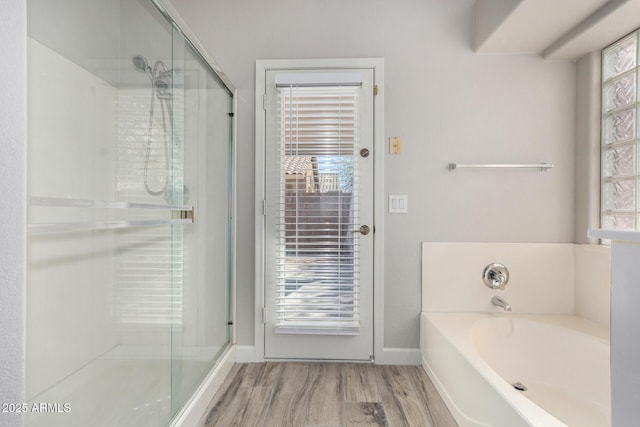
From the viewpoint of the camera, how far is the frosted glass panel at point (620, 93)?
1.79 m

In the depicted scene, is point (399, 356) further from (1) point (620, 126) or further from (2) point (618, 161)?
(1) point (620, 126)

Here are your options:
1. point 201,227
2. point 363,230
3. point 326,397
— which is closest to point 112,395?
point 201,227

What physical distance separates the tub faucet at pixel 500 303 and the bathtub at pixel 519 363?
69 mm

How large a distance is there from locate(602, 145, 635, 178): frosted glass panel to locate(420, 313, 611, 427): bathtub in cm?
92

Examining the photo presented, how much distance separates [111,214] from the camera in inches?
43.6

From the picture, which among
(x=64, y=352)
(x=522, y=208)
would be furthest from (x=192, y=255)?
(x=522, y=208)

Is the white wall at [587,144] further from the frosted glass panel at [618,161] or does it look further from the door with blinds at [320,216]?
the door with blinds at [320,216]

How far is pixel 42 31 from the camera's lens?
0.93 metres

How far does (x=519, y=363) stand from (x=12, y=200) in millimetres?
2342

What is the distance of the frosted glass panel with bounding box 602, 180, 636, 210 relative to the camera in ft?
5.92

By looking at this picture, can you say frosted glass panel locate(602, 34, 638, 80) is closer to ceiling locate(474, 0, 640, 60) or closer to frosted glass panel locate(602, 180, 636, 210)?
ceiling locate(474, 0, 640, 60)

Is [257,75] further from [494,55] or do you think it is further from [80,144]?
[494,55]

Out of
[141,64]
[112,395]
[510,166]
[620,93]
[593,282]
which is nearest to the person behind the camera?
[112,395]

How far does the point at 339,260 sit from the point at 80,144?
1520 millimetres
